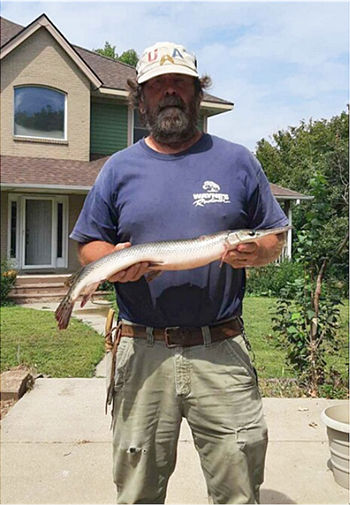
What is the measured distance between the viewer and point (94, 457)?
3795 millimetres

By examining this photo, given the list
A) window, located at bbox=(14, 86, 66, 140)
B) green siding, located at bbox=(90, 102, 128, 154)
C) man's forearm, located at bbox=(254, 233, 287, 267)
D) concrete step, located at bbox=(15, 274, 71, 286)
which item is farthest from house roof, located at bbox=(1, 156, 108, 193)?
man's forearm, located at bbox=(254, 233, 287, 267)

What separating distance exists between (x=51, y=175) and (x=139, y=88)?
11.3 m

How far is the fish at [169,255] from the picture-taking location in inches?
76.0

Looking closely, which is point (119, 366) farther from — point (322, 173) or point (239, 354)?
point (322, 173)

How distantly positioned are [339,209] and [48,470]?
14.6ft

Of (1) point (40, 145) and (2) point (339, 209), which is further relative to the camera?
(1) point (40, 145)

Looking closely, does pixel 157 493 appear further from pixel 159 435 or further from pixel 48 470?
pixel 48 470

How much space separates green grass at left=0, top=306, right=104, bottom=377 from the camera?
6.25m

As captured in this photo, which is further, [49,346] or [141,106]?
[49,346]

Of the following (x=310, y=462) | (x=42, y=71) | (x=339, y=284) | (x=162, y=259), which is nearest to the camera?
(x=162, y=259)

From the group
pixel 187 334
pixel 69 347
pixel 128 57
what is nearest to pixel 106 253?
pixel 187 334

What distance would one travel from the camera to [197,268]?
6.86 feet

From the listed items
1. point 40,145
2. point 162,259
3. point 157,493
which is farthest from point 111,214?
point 40,145

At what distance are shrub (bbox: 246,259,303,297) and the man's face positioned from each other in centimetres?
935
